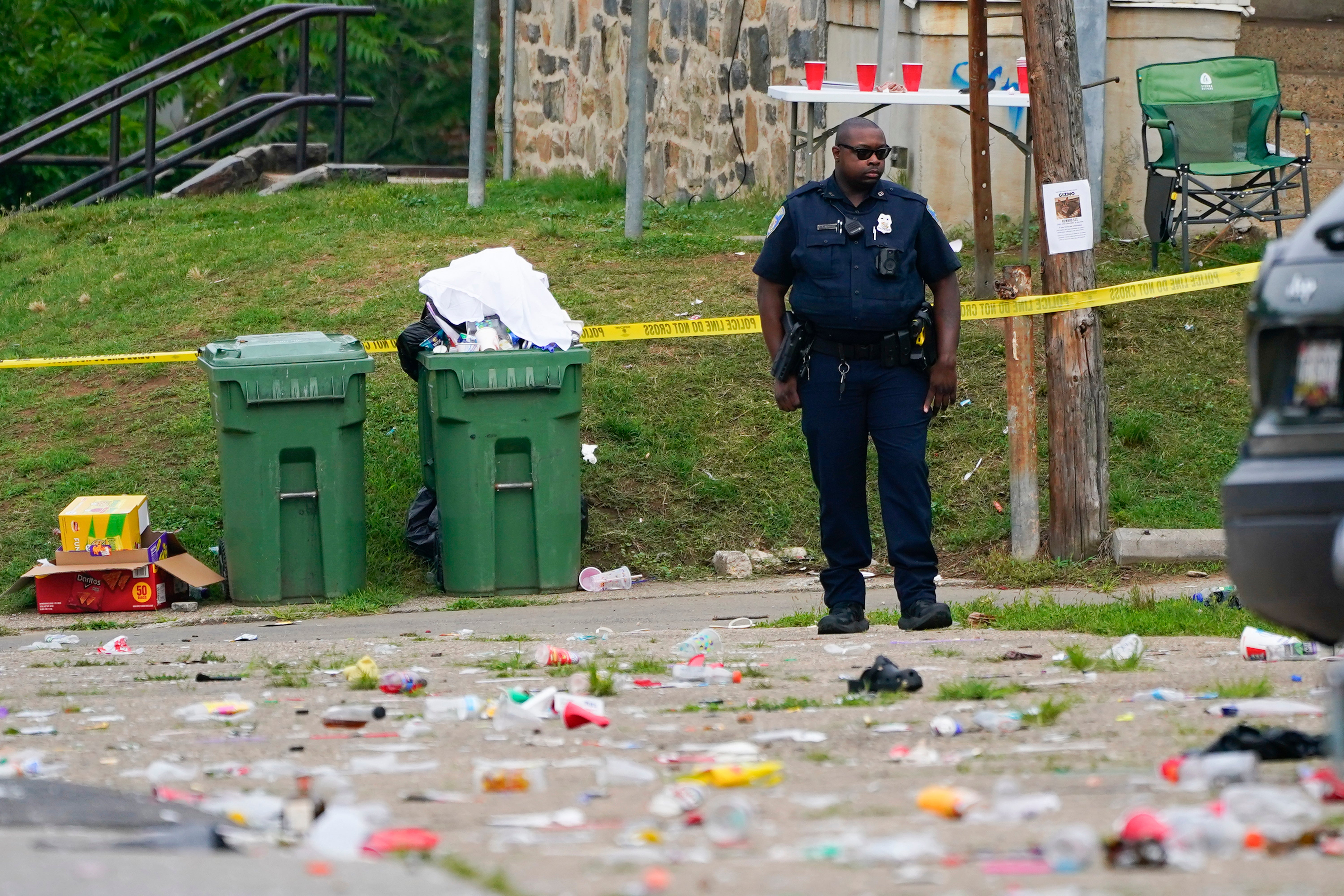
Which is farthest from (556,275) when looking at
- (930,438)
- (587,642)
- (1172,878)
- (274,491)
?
(1172,878)

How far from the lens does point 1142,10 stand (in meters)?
12.6

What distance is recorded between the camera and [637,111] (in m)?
→ 12.5

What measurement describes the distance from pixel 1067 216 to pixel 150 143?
35.3 ft

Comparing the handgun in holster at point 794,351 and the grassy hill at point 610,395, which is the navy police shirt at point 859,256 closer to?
the handgun in holster at point 794,351

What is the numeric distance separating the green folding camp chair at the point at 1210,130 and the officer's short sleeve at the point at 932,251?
558cm

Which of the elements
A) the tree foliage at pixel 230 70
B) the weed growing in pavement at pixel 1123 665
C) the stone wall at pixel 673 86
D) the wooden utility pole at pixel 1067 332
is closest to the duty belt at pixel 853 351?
the weed growing in pavement at pixel 1123 665

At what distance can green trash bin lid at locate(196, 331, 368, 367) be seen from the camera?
321 inches

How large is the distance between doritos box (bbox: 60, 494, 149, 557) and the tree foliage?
10.00 meters

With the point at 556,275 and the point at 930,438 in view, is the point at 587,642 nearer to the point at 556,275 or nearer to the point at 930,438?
the point at 930,438

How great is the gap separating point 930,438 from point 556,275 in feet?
11.0

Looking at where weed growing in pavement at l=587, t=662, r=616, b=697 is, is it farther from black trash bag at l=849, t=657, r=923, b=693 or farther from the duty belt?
the duty belt

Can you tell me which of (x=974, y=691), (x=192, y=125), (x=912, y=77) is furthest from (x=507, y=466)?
(x=192, y=125)

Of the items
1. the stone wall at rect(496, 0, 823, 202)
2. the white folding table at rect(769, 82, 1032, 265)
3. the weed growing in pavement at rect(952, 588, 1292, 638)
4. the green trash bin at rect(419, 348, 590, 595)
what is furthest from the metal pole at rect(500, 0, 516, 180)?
the weed growing in pavement at rect(952, 588, 1292, 638)

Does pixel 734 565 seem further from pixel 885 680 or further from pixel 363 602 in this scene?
pixel 885 680
